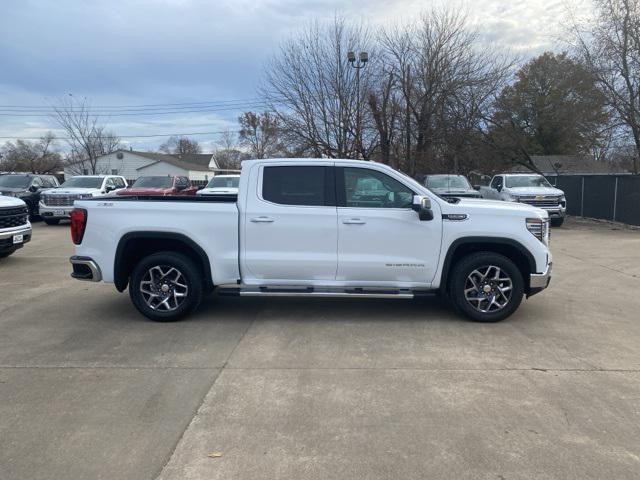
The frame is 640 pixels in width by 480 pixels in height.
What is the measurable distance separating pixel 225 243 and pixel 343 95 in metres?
20.4

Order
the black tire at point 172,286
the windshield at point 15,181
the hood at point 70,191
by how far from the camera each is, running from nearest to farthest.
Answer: the black tire at point 172,286 → the hood at point 70,191 → the windshield at point 15,181

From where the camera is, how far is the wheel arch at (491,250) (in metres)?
5.89

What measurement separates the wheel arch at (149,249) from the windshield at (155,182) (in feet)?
42.0

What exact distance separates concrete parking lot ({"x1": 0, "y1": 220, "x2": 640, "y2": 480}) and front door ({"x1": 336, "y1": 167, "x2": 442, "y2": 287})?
602 mm

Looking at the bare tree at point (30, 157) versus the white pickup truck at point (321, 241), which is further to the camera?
the bare tree at point (30, 157)

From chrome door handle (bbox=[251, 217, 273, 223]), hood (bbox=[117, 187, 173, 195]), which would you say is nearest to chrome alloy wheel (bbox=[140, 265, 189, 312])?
chrome door handle (bbox=[251, 217, 273, 223])

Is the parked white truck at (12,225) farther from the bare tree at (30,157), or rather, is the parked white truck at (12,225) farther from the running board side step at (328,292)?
the bare tree at (30,157)

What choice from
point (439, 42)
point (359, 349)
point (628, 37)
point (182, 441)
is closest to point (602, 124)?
point (628, 37)

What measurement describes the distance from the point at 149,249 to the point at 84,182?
15082mm

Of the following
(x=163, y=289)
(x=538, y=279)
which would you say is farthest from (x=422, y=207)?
(x=163, y=289)

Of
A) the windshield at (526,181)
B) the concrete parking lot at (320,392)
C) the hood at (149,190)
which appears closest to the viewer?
the concrete parking lot at (320,392)

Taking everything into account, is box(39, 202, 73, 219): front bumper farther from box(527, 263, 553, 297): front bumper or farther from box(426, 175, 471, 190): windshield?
box(527, 263, 553, 297): front bumper

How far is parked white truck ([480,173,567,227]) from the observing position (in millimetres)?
17609

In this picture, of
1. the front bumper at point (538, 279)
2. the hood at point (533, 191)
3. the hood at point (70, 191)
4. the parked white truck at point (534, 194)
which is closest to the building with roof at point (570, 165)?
the parked white truck at point (534, 194)
